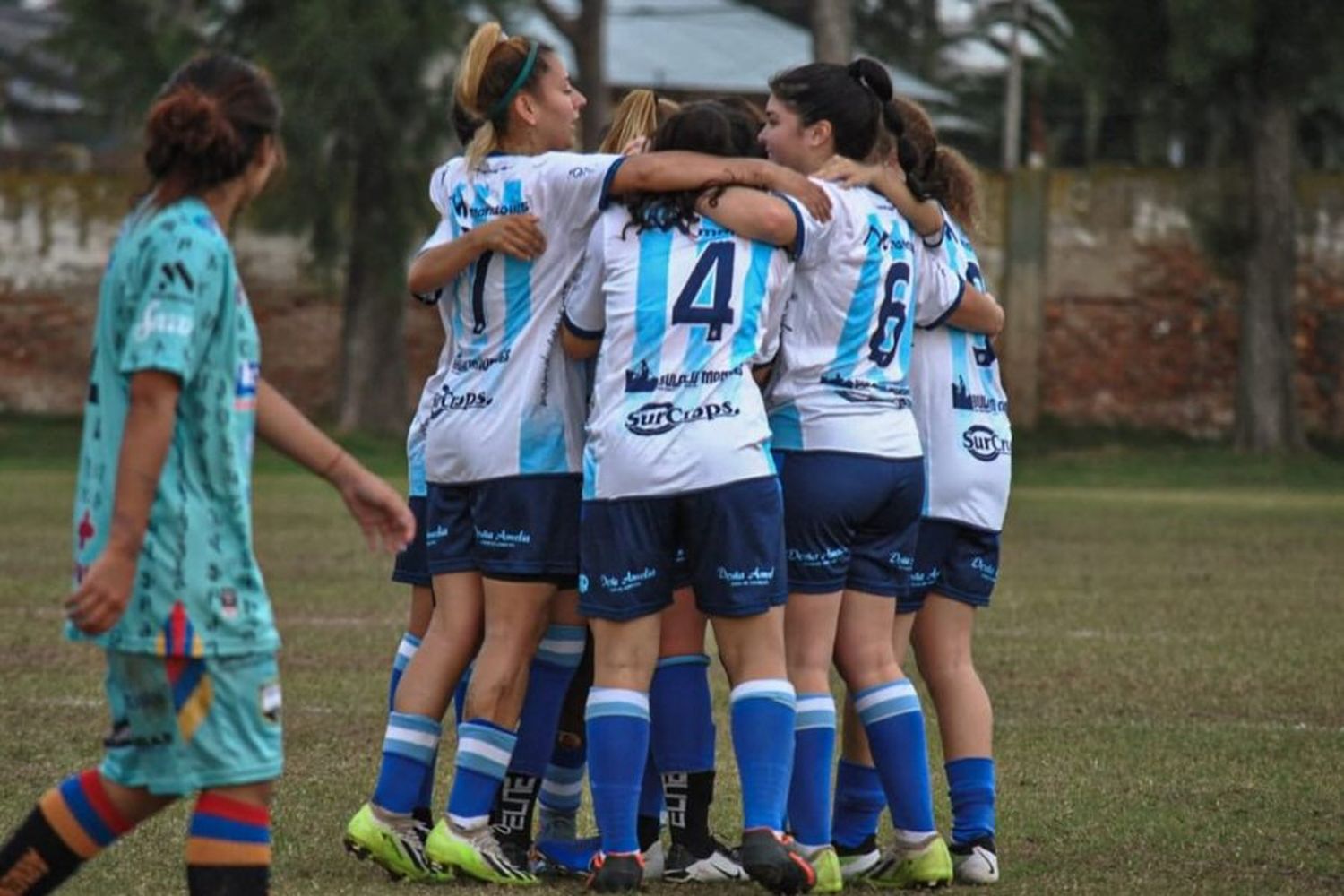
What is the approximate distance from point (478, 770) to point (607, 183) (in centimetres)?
141

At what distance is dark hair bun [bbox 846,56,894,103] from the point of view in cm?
616

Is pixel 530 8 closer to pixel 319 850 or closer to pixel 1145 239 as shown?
pixel 1145 239

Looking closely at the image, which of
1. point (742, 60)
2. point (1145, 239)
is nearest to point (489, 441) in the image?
point (1145, 239)

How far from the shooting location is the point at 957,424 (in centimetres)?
639

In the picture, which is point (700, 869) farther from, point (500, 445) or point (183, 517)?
point (183, 517)

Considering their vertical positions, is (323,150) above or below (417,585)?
above

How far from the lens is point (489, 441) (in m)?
6.01

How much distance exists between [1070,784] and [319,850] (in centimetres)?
233

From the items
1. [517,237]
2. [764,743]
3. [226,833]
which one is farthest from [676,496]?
[226,833]

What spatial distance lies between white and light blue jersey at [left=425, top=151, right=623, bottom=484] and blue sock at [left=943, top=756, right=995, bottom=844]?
4.07 ft

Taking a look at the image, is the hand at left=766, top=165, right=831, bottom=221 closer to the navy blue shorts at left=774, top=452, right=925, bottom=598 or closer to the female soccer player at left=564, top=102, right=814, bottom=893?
the female soccer player at left=564, top=102, right=814, bottom=893

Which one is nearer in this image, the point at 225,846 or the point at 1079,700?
the point at 225,846

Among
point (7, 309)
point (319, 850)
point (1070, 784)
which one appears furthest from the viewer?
point (7, 309)

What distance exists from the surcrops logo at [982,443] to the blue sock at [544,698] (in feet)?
3.52
